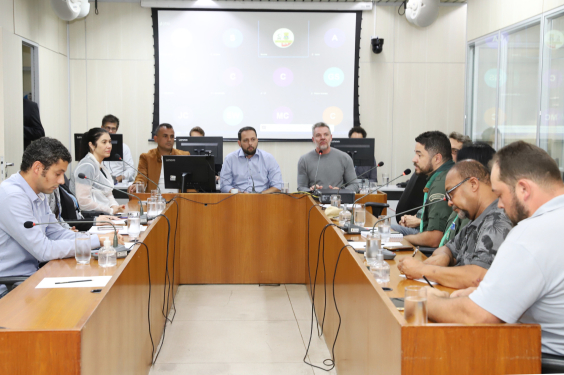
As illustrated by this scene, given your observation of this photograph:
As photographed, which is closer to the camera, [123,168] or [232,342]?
[232,342]

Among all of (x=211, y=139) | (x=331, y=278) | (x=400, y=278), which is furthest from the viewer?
(x=211, y=139)

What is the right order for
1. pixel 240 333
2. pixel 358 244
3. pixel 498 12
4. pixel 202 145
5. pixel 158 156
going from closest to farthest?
pixel 358 244
pixel 240 333
pixel 202 145
pixel 158 156
pixel 498 12

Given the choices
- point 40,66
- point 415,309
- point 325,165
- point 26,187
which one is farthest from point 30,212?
point 40,66

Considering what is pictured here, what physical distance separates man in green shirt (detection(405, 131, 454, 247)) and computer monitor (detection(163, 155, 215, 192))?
1.89 metres

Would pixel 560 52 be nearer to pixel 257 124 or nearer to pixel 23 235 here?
pixel 257 124

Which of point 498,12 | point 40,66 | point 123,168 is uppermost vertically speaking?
point 498,12

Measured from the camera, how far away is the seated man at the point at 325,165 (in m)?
5.20

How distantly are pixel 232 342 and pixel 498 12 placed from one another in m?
5.01

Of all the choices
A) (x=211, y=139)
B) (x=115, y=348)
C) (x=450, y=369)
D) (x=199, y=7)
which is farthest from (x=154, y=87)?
(x=450, y=369)

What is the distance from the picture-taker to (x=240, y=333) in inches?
139

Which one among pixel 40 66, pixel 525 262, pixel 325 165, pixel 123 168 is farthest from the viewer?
pixel 123 168

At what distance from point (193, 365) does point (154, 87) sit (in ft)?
15.6

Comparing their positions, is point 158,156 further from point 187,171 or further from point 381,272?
point 381,272

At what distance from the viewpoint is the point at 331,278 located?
3184mm
